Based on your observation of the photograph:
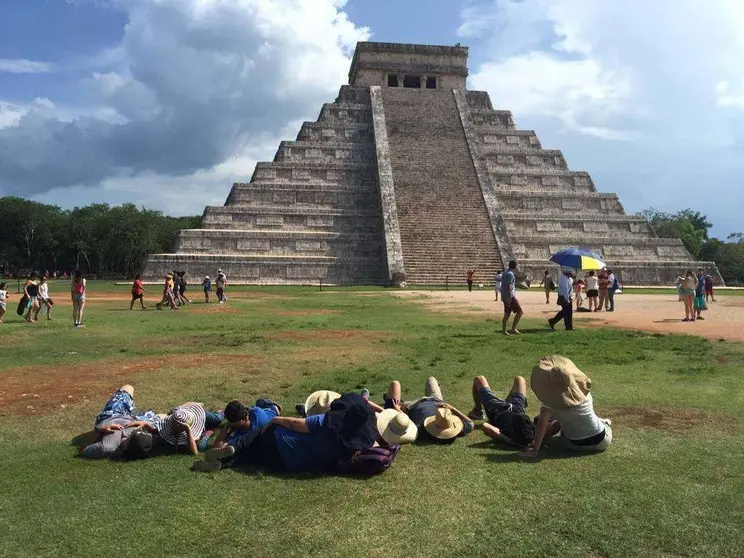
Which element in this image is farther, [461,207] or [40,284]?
[461,207]

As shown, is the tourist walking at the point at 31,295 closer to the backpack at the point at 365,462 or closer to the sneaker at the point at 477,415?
the sneaker at the point at 477,415

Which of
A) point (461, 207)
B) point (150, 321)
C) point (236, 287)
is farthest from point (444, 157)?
point (150, 321)

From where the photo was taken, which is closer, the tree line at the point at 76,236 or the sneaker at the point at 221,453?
the sneaker at the point at 221,453

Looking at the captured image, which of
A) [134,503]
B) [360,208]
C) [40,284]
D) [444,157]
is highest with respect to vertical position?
[444,157]

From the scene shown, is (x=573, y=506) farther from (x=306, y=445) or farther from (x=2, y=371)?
(x=2, y=371)

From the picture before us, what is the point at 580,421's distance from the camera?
5.43 metres

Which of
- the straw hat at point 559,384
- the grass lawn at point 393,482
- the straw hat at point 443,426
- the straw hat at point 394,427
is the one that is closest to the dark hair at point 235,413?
the grass lawn at point 393,482

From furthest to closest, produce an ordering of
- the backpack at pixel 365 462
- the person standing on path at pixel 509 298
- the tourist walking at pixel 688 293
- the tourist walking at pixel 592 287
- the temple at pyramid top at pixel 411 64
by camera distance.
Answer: the temple at pyramid top at pixel 411 64, the tourist walking at pixel 592 287, the tourist walking at pixel 688 293, the person standing on path at pixel 509 298, the backpack at pixel 365 462

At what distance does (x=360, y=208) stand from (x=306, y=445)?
110ft

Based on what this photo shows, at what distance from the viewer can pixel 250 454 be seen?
5.45m

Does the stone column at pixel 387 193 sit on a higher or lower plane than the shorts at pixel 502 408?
higher

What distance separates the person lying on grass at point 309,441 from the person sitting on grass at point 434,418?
0.62 m

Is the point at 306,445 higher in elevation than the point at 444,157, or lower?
lower

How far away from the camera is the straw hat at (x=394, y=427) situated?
5.64 m
